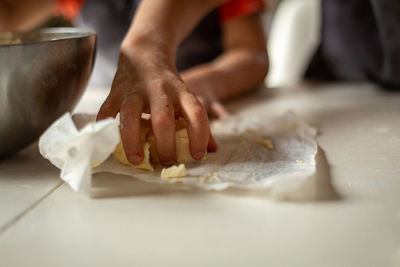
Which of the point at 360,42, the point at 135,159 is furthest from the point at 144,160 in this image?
the point at 360,42

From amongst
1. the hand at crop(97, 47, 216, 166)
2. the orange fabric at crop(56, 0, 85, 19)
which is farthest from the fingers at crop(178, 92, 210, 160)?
the orange fabric at crop(56, 0, 85, 19)

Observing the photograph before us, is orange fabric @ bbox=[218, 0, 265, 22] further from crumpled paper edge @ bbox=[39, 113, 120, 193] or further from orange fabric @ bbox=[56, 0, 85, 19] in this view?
crumpled paper edge @ bbox=[39, 113, 120, 193]

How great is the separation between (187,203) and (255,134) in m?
0.23

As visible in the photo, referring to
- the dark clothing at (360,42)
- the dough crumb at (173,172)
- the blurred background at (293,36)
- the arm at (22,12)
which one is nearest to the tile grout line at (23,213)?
the dough crumb at (173,172)

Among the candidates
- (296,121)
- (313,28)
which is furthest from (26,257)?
(313,28)

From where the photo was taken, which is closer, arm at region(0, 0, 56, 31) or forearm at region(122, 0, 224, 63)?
forearm at region(122, 0, 224, 63)

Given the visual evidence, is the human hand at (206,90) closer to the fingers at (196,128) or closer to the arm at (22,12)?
the fingers at (196,128)

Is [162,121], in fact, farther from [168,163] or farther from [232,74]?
[232,74]

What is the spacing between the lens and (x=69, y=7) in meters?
1.21

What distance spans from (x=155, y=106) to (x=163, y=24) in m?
0.20

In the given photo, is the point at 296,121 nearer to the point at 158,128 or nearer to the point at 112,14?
the point at 158,128

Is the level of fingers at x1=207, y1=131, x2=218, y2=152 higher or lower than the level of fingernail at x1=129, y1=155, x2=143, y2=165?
lower

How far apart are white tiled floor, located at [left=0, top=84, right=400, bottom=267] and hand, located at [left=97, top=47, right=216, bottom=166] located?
48 millimetres

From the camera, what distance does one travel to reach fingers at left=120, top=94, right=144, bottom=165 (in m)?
0.42
